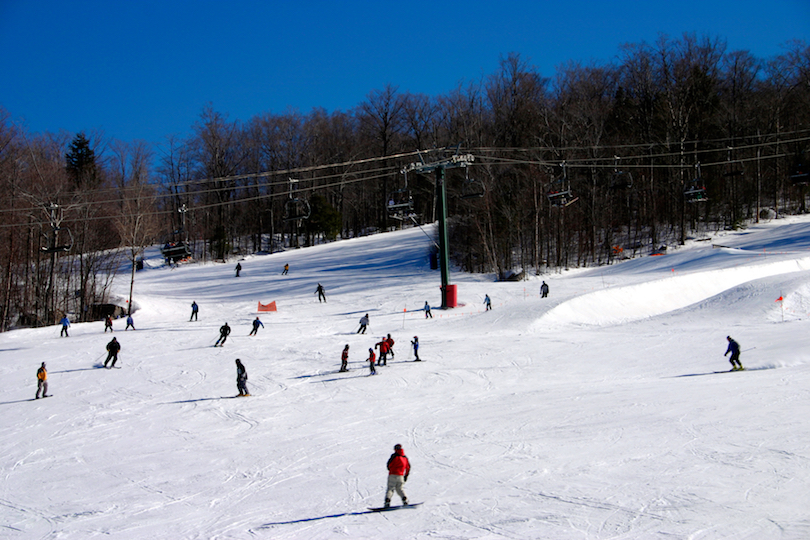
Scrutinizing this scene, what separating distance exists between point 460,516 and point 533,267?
131 feet

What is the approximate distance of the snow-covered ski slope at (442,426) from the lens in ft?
29.5

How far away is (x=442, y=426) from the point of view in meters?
13.8

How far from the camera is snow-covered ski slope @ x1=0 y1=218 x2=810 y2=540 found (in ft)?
29.5

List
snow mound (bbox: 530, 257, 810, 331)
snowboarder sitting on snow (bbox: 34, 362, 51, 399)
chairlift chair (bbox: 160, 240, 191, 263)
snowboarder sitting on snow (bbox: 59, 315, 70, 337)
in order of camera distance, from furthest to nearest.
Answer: snowboarder sitting on snow (bbox: 59, 315, 70, 337) < snow mound (bbox: 530, 257, 810, 331) < chairlift chair (bbox: 160, 240, 191, 263) < snowboarder sitting on snow (bbox: 34, 362, 51, 399)

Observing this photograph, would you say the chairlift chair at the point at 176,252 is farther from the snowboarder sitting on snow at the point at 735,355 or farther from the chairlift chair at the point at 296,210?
the snowboarder sitting on snow at the point at 735,355

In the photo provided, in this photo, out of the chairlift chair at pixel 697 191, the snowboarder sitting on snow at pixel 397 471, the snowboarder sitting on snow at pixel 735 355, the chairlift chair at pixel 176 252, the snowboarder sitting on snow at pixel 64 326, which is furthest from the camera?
the chairlift chair at pixel 697 191

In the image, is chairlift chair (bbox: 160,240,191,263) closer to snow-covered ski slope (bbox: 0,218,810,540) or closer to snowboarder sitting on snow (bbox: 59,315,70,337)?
snow-covered ski slope (bbox: 0,218,810,540)

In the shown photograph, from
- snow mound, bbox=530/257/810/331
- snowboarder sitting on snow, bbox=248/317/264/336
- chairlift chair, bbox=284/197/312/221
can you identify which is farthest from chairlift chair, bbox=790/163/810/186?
snowboarder sitting on snow, bbox=248/317/264/336

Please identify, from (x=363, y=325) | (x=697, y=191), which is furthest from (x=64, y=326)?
(x=697, y=191)

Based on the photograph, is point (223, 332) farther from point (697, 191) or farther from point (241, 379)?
point (697, 191)

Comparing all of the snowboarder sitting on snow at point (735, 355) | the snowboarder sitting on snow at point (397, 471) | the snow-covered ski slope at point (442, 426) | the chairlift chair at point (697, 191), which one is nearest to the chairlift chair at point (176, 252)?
the snow-covered ski slope at point (442, 426)

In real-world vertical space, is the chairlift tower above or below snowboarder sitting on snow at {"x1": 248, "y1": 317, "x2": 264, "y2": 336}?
above

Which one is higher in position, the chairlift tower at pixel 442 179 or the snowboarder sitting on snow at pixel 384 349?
the chairlift tower at pixel 442 179

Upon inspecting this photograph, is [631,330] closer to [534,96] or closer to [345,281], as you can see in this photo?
[345,281]
